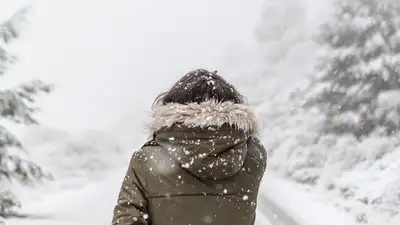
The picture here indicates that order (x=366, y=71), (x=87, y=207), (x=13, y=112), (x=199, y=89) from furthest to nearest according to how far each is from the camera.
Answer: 1. (x=366, y=71)
2. (x=87, y=207)
3. (x=13, y=112)
4. (x=199, y=89)

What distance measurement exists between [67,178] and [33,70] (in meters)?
5.03

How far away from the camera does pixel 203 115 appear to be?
214cm

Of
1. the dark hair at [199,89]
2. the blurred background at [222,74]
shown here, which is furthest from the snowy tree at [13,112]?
the dark hair at [199,89]

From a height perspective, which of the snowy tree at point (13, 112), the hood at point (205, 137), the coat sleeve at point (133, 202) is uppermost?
the snowy tree at point (13, 112)

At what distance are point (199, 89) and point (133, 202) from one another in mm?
477

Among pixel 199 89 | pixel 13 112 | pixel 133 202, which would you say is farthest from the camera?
pixel 13 112

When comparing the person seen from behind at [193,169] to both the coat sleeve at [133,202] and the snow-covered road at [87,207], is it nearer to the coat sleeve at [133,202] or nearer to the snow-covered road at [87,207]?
the coat sleeve at [133,202]

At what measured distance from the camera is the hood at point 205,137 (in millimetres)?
2107

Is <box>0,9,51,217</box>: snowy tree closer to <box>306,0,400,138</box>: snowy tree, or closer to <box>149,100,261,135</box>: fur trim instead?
<box>149,100,261,135</box>: fur trim

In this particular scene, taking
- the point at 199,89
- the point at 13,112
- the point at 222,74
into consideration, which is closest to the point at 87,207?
the point at 13,112

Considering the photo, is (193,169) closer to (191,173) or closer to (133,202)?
(191,173)

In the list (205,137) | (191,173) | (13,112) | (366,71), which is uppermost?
(366,71)

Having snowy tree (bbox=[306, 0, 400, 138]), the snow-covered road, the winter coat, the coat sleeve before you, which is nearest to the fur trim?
the winter coat

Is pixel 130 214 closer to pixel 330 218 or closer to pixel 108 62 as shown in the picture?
pixel 330 218
